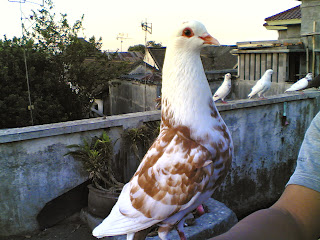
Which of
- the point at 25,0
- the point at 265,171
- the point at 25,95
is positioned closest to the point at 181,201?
the point at 265,171

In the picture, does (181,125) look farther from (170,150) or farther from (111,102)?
(111,102)

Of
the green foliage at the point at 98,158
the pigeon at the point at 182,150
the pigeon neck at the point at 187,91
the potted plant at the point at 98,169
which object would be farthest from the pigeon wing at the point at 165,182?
the green foliage at the point at 98,158

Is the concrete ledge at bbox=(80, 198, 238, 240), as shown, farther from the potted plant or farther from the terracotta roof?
the terracotta roof

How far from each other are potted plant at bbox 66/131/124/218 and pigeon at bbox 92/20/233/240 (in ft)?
5.19

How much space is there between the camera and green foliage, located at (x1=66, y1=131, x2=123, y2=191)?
3510mm

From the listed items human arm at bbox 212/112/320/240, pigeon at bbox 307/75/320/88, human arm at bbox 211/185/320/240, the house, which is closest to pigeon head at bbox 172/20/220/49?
human arm at bbox 212/112/320/240

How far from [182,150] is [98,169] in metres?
2.04

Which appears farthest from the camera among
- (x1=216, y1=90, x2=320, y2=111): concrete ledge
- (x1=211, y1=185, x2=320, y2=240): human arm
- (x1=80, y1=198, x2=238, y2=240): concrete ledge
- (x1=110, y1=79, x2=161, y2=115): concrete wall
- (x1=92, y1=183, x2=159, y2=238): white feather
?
(x1=110, y1=79, x2=161, y2=115): concrete wall

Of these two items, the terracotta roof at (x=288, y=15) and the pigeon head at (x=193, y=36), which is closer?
the pigeon head at (x=193, y=36)

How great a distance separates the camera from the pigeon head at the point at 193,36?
1.70 meters

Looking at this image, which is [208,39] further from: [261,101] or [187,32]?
[261,101]

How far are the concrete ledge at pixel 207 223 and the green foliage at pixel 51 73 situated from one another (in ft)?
28.1

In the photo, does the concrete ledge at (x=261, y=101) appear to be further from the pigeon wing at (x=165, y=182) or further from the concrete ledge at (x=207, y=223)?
the pigeon wing at (x=165, y=182)

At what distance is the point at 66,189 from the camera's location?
362 centimetres
